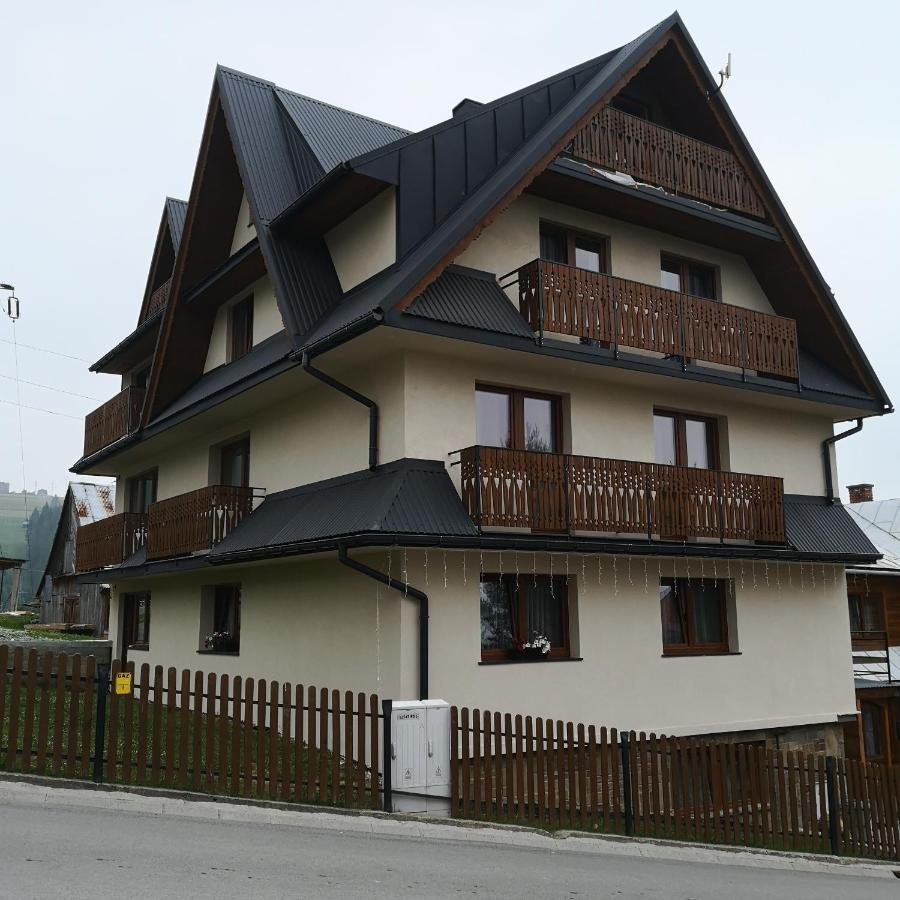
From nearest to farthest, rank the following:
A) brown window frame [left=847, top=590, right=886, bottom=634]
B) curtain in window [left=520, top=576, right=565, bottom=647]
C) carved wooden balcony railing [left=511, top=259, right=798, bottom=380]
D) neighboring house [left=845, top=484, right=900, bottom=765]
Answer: carved wooden balcony railing [left=511, top=259, right=798, bottom=380], curtain in window [left=520, top=576, right=565, bottom=647], neighboring house [left=845, top=484, right=900, bottom=765], brown window frame [left=847, top=590, right=886, bottom=634]

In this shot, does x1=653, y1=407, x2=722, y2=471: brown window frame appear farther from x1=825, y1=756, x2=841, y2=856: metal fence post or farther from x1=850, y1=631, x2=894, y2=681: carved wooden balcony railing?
x1=850, y1=631, x2=894, y2=681: carved wooden balcony railing

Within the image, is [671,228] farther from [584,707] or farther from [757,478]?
[584,707]

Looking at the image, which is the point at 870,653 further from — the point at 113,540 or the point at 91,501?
the point at 91,501

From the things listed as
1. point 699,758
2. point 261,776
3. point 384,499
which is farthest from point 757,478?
point 261,776

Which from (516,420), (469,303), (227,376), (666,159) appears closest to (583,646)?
(516,420)

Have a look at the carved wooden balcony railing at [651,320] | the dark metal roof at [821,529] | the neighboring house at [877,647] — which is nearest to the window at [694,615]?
the dark metal roof at [821,529]

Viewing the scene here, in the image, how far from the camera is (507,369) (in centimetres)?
1339

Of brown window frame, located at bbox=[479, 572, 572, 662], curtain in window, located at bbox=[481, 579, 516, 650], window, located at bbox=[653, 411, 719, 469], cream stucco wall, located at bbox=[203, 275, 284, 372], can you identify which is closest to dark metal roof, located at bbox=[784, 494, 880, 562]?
window, located at bbox=[653, 411, 719, 469]

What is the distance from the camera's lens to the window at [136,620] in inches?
839

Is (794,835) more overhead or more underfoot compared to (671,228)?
more underfoot

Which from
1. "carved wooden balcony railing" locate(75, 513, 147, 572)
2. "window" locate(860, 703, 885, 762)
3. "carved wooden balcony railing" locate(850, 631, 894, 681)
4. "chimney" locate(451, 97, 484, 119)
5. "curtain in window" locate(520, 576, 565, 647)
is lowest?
"window" locate(860, 703, 885, 762)

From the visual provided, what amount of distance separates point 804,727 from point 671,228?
28.9 ft

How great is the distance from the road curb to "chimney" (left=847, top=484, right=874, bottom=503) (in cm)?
2897

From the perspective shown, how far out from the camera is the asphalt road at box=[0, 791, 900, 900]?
Answer: 614cm
